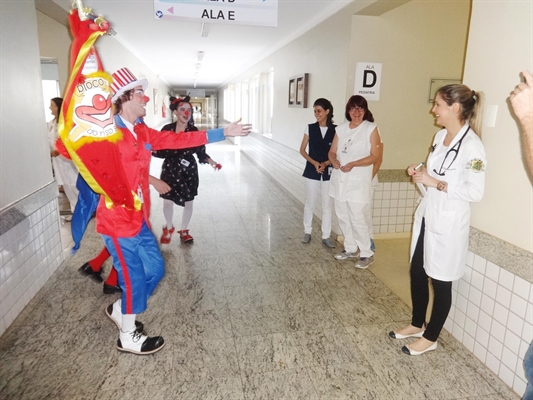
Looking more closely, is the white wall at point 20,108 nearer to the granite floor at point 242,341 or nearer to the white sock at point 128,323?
the granite floor at point 242,341

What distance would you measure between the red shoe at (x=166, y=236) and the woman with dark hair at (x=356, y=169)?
1824mm

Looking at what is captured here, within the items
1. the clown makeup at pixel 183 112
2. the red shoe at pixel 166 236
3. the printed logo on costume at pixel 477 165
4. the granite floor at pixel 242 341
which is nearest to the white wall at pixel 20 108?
the granite floor at pixel 242 341

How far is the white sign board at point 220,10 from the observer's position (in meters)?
2.73

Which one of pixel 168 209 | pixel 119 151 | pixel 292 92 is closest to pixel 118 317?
pixel 119 151

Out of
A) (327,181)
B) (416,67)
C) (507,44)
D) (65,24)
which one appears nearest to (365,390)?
(507,44)

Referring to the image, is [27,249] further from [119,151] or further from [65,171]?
[65,171]

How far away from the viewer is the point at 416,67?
4051 mm

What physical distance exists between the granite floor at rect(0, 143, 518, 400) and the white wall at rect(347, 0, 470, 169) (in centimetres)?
140

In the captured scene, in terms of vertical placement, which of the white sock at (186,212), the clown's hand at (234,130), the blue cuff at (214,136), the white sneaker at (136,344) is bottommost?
the white sneaker at (136,344)

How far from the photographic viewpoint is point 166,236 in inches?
161

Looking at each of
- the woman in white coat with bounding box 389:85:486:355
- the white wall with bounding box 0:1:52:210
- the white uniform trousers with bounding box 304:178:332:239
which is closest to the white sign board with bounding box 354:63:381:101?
the white uniform trousers with bounding box 304:178:332:239

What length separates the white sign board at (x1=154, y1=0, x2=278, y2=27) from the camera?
273cm

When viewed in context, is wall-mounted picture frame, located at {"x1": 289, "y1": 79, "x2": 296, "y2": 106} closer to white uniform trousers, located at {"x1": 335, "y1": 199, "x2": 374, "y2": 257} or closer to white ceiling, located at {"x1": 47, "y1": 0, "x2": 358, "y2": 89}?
white ceiling, located at {"x1": 47, "y1": 0, "x2": 358, "y2": 89}

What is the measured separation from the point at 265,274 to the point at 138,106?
71.9 inches
